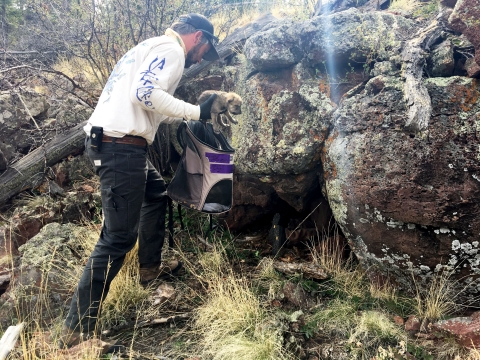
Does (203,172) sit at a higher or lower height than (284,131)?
Result: lower

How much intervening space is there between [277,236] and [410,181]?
157 centimetres

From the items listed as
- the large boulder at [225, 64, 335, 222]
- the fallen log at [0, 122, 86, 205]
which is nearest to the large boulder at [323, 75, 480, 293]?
the large boulder at [225, 64, 335, 222]

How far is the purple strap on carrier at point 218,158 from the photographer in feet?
10.2

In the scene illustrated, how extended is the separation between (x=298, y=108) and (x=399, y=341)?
2.06 metres

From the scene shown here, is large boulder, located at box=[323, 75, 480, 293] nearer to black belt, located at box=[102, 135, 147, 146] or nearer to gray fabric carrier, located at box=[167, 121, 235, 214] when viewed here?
gray fabric carrier, located at box=[167, 121, 235, 214]

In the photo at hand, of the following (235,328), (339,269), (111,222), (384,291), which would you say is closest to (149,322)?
(235,328)

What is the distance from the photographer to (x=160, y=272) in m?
3.43

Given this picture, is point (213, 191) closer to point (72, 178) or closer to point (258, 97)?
point (258, 97)

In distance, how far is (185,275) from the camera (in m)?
3.52

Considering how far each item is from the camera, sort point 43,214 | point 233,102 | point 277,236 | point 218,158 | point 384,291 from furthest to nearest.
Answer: point 43,214, point 277,236, point 218,158, point 233,102, point 384,291

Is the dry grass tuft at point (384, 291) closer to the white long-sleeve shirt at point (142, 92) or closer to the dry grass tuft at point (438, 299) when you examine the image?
the dry grass tuft at point (438, 299)

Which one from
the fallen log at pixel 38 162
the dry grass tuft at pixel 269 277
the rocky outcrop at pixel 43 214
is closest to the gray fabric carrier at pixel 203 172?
the dry grass tuft at pixel 269 277

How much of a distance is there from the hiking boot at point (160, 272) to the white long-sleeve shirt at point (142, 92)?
1.37m

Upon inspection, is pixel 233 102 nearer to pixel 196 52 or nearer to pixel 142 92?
pixel 196 52
